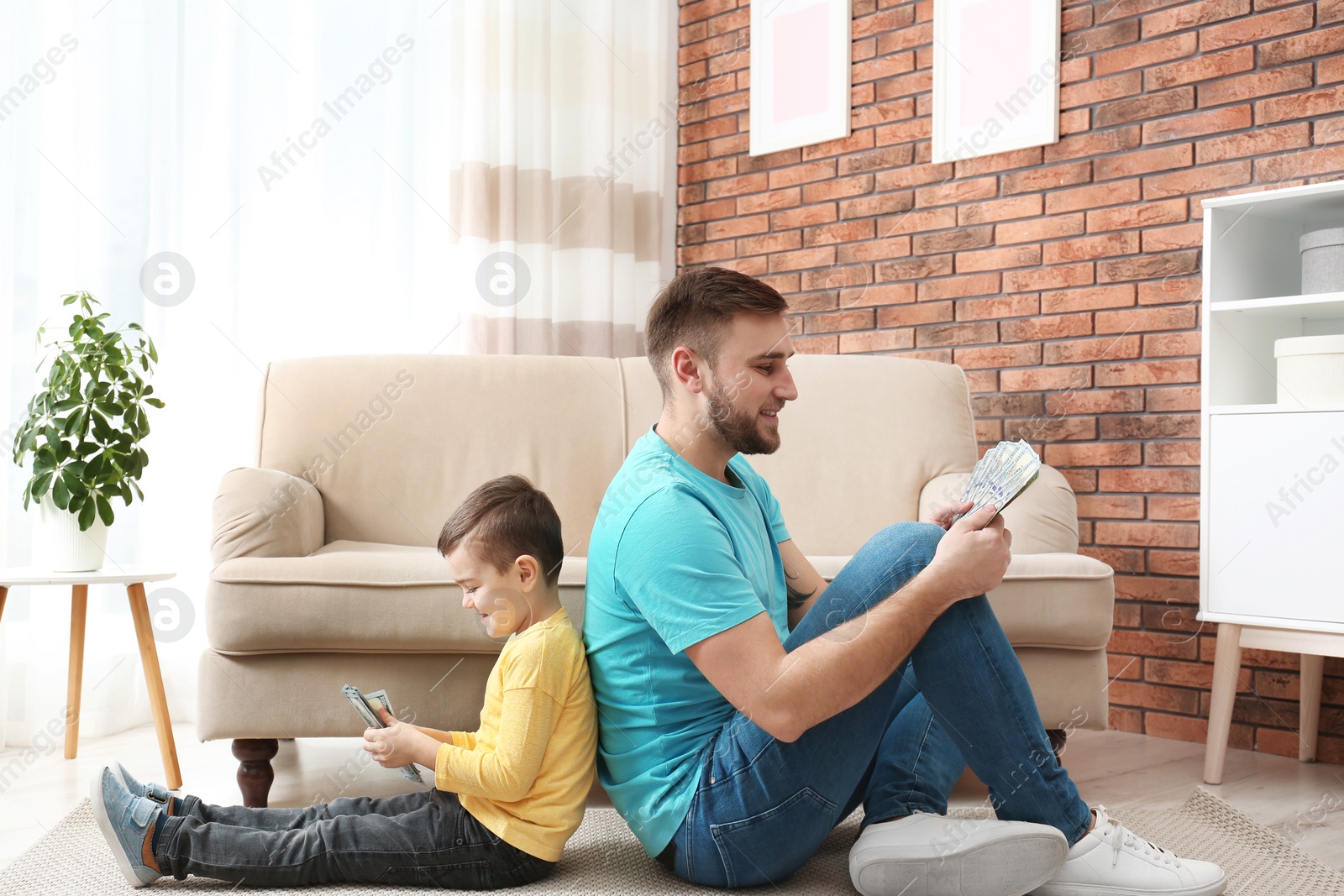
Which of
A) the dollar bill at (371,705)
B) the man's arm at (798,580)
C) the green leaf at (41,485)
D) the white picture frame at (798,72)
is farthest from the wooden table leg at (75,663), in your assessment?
the white picture frame at (798,72)

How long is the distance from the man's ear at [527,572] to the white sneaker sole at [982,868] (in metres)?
0.56

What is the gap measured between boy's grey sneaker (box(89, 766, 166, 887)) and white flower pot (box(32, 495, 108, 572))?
882 millimetres

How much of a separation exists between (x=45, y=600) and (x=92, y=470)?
59cm

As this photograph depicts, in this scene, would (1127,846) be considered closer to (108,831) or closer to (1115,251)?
(108,831)

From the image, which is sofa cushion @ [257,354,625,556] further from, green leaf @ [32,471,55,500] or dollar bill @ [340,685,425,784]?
dollar bill @ [340,685,425,784]

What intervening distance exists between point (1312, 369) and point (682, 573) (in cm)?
163

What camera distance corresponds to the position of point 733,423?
1409 millimetres

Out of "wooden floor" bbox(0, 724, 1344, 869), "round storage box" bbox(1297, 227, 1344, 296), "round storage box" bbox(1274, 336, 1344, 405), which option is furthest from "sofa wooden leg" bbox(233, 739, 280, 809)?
"round storage box" bbox(1297, 227, 1344, 296)

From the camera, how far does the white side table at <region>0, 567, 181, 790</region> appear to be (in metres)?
2.16

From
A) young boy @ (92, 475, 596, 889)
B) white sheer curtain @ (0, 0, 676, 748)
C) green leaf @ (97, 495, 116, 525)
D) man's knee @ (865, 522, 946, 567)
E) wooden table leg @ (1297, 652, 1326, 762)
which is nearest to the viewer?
man's knee @ (865, 522, 946, 567)

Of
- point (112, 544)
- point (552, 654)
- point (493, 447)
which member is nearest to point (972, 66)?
point (493, 447)

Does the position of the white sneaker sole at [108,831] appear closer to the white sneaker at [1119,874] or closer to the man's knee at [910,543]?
the man's knee at [910,543]

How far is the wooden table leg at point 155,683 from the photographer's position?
2164mm

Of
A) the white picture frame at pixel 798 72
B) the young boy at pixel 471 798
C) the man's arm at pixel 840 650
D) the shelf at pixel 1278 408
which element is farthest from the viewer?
the white picture frame at pixel 798 72
